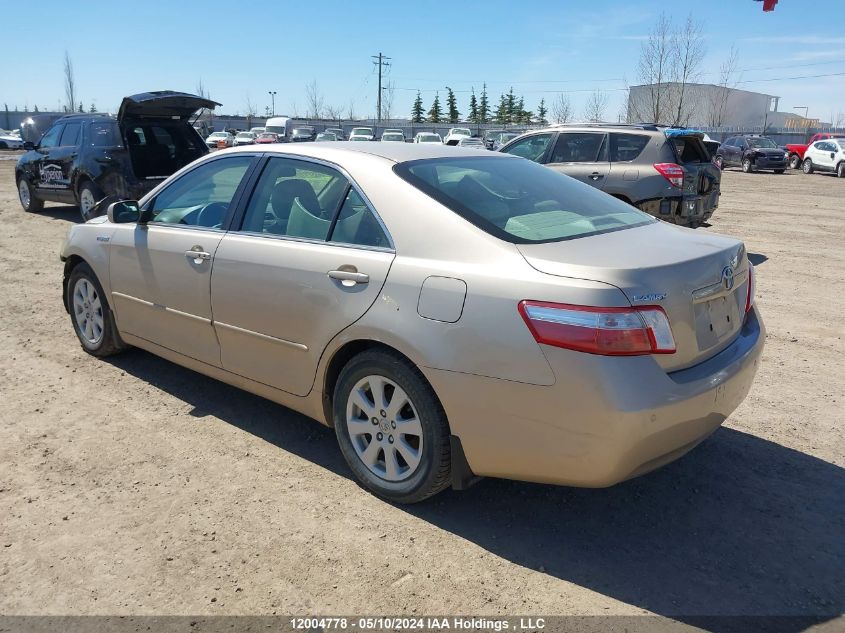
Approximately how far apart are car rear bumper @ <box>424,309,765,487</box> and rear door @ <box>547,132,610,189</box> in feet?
23.2

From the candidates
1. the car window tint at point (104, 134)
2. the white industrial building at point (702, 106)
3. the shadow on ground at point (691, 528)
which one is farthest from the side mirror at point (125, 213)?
the white industrial building at point (702, 106)

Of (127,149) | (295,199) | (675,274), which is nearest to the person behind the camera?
(675,274)

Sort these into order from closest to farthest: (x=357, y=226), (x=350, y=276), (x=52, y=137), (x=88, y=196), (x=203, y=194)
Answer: (x=350, y=276) → (x=357, y=226) → (x=203, y=194) → (x=88, y=196) → (x=52, y=137)

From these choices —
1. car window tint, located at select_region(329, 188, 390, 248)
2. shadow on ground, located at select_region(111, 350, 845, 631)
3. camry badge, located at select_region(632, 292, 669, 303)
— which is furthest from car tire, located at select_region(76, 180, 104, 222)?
camry badge, located at select_region(632, 292, 669, 303)

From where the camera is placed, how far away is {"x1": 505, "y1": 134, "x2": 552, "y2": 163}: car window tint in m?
10.5

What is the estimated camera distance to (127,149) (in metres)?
11.5

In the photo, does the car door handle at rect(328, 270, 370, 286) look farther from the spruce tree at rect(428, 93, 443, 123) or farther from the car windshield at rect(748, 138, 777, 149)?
the spruce tree at rect(428, 93, 443, 123)

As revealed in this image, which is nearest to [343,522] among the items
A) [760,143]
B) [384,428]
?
[384,428]

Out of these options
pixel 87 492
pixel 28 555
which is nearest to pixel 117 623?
pixel 28 555

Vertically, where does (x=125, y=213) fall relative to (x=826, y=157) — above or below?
above

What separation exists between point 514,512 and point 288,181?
215 centimetres

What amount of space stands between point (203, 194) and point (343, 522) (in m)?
2.35

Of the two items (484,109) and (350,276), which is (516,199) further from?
(484,109)

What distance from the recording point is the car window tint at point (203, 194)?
164 inches
